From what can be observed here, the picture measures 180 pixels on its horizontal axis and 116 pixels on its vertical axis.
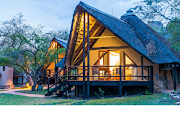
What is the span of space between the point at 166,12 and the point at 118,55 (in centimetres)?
394

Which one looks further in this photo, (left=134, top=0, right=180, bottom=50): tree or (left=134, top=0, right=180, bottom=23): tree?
(left=134, top=0, right=180, bottom=23): tree

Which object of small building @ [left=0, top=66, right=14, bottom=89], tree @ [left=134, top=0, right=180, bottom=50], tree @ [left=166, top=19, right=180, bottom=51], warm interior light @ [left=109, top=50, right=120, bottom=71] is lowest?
small building @ [left=0, top=66, right=14, bottom=89]

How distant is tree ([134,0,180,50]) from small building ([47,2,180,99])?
3.20ft

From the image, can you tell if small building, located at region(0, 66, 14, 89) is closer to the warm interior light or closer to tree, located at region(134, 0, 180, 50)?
the warm interior light

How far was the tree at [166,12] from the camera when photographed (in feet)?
33.9

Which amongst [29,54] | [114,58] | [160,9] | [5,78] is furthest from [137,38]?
[5,78]

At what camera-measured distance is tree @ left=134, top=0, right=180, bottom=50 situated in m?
10.3

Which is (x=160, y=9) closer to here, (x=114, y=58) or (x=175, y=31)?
(x=175, y=31)

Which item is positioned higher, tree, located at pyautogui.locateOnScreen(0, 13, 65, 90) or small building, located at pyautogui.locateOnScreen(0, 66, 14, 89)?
tree, located at pyautogui.locateOnScreen(0, 13, 65, 90)

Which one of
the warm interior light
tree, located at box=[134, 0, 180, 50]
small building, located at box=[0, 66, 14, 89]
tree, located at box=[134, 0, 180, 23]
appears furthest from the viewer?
small building, located at box=[0, 66, 14, 89]

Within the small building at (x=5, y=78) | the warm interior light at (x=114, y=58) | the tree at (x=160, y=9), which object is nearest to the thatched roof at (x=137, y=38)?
the tree at (x=160, y=9)

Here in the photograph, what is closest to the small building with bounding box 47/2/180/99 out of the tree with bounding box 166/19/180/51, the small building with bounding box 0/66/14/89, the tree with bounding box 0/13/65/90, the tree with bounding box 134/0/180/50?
the tree with bounding box 166/19/180/51

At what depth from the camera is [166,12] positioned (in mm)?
10750
